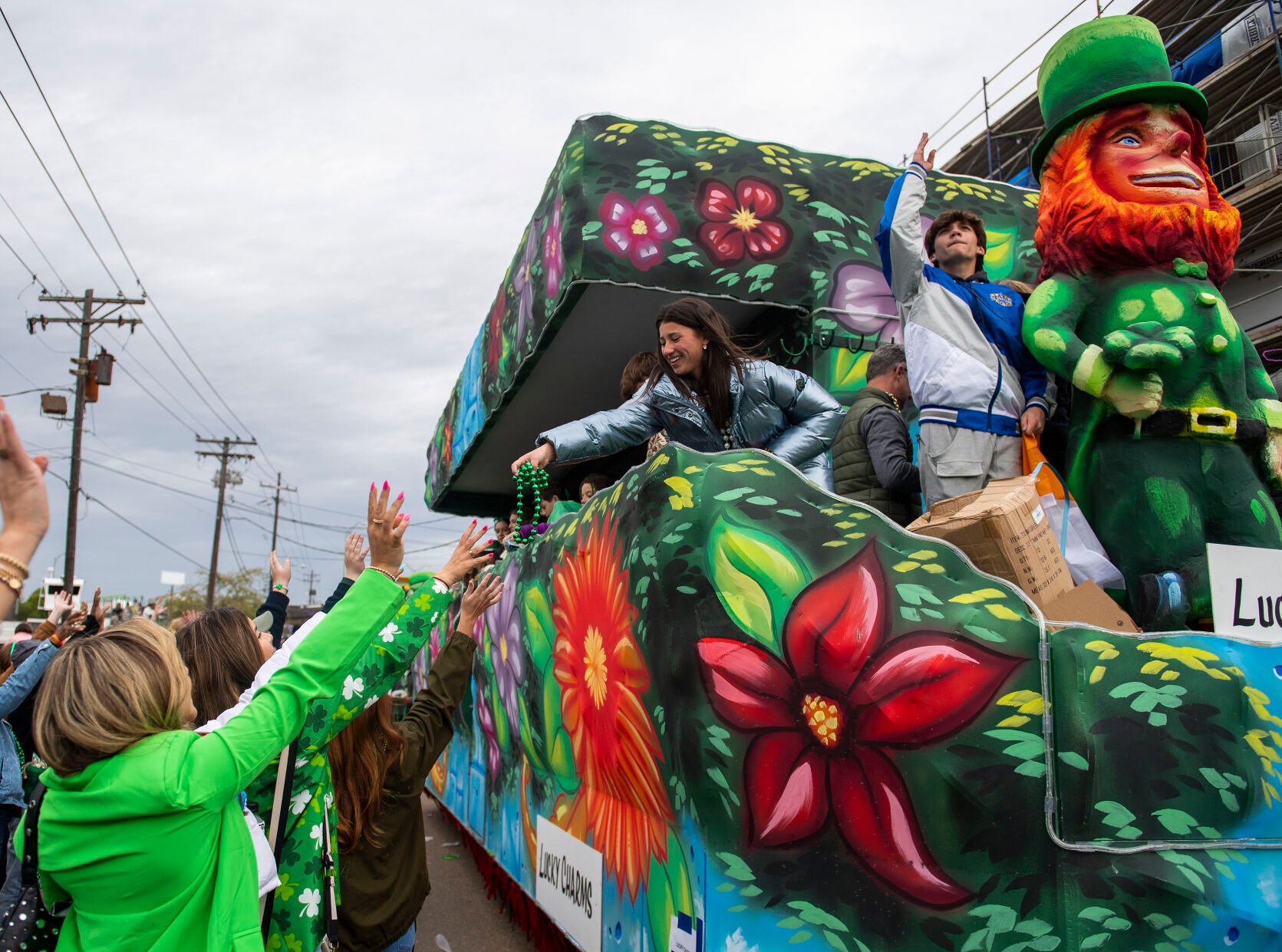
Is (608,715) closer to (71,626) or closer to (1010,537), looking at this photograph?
(1010,537)

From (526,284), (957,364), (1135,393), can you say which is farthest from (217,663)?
(526,284)

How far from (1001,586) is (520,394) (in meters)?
5.07

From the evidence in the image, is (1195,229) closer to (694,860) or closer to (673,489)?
(673,489)

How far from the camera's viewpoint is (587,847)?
12.2ft

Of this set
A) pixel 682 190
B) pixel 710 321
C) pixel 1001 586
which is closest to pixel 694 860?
pixel 1001 586

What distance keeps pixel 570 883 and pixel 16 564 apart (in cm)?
277

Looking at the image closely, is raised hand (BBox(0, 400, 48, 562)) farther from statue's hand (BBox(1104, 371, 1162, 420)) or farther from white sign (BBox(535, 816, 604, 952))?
statue's hand (BBox(1104, 371, 1162, 420))

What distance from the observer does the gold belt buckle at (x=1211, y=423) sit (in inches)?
121

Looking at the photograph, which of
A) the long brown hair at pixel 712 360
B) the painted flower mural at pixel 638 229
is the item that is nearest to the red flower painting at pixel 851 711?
the long brown hair at pixel 712 360

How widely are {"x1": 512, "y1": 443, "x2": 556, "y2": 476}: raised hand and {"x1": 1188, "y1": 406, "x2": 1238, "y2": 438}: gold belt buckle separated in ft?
7.51

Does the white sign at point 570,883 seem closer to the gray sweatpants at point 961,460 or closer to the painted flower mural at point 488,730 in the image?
the painted flower mural at point 488,730

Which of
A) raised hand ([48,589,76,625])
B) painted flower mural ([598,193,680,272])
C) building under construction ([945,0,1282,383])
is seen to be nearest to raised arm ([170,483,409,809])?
painted flower mural ([598,193,680,272])

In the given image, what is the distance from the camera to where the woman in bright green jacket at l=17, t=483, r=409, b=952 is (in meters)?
1.68

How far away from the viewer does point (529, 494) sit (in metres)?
4.93
